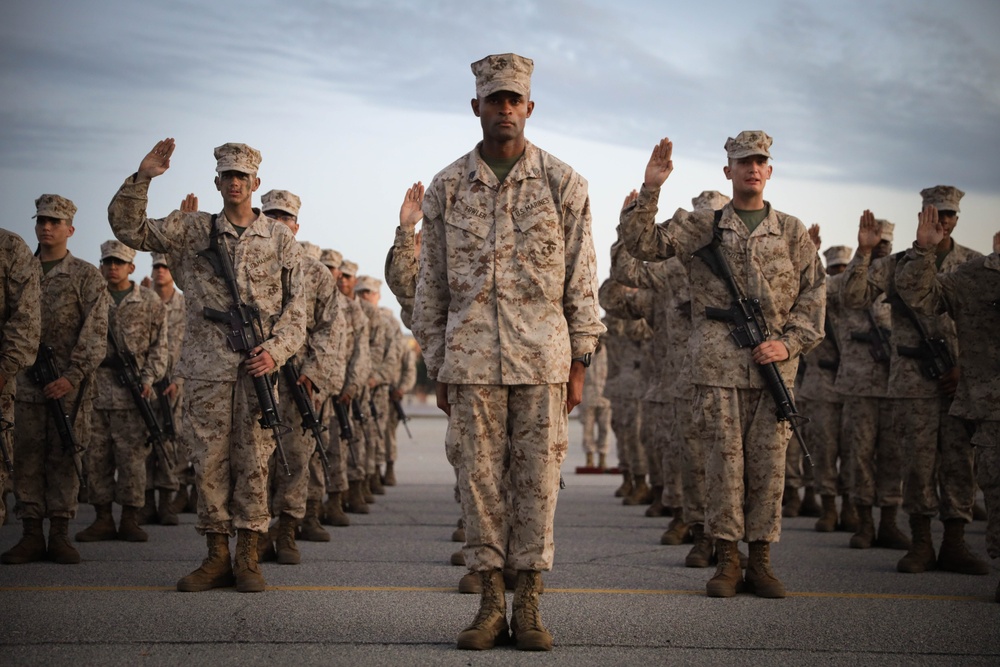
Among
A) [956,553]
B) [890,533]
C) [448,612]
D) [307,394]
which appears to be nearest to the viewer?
[448,612]

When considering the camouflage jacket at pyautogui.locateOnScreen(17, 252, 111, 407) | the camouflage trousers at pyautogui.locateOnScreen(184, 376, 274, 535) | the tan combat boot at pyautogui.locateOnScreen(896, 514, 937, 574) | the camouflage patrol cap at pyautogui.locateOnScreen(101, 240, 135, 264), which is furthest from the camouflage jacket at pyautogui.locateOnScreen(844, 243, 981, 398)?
the camouflage patrol cap at pyautogui.locateOnScreen(101, 240, 135, 264)

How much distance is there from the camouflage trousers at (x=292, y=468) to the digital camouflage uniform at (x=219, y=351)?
56.2 inches

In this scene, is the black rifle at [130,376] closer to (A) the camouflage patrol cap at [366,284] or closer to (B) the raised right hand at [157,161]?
(B) the raised right hand at [157,161]

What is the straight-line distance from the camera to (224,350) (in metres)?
7.26

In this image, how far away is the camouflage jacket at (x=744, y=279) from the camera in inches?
289

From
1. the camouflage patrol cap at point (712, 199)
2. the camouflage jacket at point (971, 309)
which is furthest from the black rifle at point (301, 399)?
the camouflage jacket at point (971, 309)

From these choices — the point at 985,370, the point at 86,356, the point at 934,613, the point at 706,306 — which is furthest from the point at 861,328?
the point at 86,356

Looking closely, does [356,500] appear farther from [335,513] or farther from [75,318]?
[75,318]

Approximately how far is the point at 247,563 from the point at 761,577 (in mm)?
3025

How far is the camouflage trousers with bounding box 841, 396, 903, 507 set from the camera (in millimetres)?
9844

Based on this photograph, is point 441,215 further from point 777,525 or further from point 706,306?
point 777,525

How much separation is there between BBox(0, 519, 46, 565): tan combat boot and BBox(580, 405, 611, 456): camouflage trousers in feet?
45.0

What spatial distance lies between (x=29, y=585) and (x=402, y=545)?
327cm

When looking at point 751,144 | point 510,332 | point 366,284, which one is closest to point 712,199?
point 751,144
